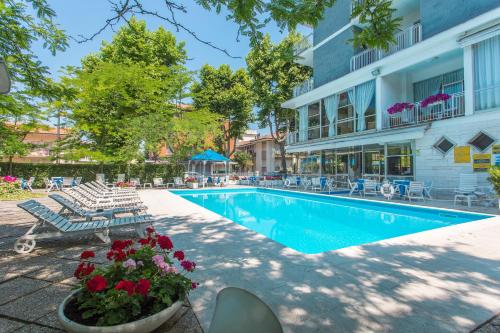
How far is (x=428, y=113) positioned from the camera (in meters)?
13.3

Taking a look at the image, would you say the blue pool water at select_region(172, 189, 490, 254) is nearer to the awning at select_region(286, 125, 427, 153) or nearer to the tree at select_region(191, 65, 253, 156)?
the awning at select_region(286, 125, 427, 153)

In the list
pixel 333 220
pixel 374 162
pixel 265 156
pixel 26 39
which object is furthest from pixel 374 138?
pixel 265 156

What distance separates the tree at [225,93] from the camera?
97.9 feet

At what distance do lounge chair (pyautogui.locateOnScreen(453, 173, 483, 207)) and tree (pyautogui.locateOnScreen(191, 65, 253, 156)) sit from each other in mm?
22762

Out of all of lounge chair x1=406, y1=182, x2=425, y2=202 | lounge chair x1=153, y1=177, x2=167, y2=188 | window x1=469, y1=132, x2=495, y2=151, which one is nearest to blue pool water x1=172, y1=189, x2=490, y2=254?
lounge chair x1=406, y1=182, x2=425, y2=202

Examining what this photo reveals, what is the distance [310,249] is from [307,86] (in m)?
18.2

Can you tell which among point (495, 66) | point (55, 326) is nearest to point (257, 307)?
point (55, 326)

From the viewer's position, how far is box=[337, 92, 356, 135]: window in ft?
57.6

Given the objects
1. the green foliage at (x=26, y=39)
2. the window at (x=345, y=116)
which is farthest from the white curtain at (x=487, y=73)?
the green foliage at (x=26, y=39)

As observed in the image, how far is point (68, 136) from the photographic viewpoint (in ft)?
64.4

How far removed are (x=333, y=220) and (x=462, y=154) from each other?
6576mm

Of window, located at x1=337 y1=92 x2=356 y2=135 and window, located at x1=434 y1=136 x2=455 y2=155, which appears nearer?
window, located at x1=434 y1=136 x2=455 y2=155

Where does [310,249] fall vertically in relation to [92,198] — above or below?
below

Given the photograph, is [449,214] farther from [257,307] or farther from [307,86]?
[307,86]
